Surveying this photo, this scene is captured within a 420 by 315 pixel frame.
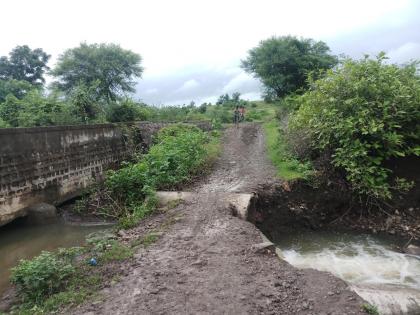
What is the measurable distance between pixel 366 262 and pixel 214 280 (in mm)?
3596

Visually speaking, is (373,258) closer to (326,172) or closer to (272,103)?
(326,172)

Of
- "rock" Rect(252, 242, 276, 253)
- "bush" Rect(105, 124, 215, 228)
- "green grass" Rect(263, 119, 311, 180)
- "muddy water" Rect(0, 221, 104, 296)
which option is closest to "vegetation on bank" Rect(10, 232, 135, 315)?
"muddy water" Rect(0, 221, 104, 296)

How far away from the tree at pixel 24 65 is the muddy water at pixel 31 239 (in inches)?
1096

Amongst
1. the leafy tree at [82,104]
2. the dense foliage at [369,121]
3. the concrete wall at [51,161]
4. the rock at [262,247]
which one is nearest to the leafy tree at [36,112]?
the leafy tree at [82,104]

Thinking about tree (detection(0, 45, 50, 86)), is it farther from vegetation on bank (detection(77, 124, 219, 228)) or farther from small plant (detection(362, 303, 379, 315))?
small plant (detection(362, 303, 379, 315))

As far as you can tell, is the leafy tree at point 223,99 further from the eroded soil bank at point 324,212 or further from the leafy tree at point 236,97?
the eroded soil bank at point 324,212

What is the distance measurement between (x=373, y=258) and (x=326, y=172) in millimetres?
3148

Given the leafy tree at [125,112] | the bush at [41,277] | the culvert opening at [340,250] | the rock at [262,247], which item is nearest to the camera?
the culvert opening at [340,250]

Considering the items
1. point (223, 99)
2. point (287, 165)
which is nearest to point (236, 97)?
point (223, 99)

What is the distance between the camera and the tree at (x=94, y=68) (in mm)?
29328

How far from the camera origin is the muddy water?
299 inches

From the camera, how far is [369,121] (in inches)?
359

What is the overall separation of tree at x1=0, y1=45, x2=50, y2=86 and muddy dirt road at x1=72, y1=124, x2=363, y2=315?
106 feet

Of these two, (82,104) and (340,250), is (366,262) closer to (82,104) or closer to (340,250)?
(340,250)
